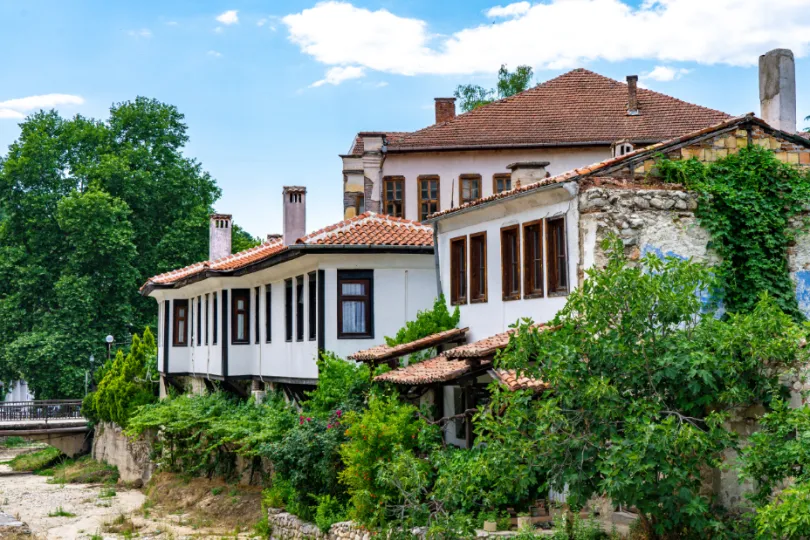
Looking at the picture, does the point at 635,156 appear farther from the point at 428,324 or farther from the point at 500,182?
the point at 500,182

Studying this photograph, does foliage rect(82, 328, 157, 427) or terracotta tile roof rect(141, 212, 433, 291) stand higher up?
terracotta tile roof rect(141, 212, 433, 291)

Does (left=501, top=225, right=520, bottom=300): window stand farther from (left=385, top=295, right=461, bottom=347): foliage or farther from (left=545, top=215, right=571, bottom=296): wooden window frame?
(left=385, top=295, right=461, bottom=347): foliage

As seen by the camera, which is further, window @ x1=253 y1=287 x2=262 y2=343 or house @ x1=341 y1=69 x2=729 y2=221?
house @ x1=341 y1=69 x2=729 y2=221

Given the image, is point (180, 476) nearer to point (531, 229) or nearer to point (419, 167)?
point (419, 167)

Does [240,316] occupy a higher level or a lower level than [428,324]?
higher

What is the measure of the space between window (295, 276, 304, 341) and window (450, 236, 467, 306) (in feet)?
14.0

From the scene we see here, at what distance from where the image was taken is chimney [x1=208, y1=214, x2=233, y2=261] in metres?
33.8

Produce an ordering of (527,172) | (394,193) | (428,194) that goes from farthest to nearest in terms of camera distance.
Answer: (394,193) → (428,194) → (527,172)

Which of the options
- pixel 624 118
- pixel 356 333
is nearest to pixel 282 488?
pixel 356 333

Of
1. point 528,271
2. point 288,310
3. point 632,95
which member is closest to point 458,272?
point 528,271

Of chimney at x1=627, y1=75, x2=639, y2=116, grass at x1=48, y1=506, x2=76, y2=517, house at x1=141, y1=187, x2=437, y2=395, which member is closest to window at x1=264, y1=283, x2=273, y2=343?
house at x1=141, y1=187, x2=437, y2=395

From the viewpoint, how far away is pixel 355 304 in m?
20.7

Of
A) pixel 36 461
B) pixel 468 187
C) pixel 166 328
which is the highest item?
pixel 468 187

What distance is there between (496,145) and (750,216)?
44.9 ft
